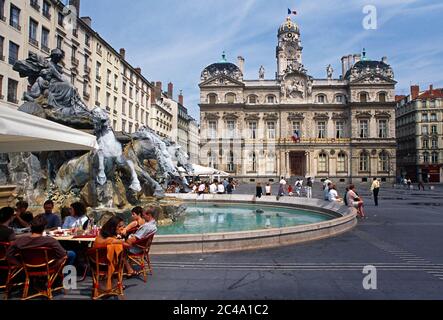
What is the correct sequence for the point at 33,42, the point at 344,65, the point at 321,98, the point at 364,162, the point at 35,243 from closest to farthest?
the point at 35,243 < the point at 33,42 < the point at 364,162 < the point at 321,98 < the point at 344,65

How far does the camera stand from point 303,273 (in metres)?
6.02

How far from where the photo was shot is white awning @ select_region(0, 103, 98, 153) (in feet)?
15.8

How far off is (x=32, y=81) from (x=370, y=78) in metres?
57.2

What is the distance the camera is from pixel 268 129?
5966 centimetres

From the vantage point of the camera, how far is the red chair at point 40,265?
14.9 ft

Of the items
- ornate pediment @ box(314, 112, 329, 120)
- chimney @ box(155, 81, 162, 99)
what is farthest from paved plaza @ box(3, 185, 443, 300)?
chimney @ box(155, 81, 162, 99)

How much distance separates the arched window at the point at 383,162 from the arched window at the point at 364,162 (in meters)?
2.02

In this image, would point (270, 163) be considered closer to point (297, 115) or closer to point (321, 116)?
point (297, 115)

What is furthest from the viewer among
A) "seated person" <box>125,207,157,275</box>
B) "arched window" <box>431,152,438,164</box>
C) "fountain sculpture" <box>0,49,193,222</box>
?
"arched window" <box>431,152,438,164</box>

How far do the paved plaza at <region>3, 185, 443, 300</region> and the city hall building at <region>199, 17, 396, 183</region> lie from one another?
162 ft

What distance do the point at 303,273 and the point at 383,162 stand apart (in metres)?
57.4

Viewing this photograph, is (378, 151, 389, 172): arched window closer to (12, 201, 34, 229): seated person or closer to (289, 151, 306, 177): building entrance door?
(289, 151, 306, 177): building entrance door

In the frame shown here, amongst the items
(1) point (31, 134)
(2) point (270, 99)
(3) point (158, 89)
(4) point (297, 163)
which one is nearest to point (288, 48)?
(2) point (270, 99)
